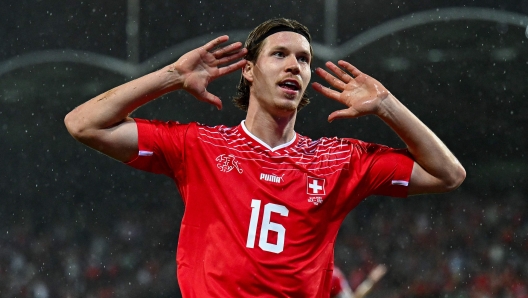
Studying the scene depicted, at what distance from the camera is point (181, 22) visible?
6.17 metres

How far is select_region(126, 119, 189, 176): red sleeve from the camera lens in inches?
88.8

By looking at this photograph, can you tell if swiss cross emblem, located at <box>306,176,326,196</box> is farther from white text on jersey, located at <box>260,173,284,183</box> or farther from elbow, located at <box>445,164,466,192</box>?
elbow, located at <box>445,164,466,192</box>

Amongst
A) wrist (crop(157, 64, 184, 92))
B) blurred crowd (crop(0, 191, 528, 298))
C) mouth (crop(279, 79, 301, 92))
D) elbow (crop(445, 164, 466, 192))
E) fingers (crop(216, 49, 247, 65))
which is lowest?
blurred crowd (crop(0, 191, 528, 298))

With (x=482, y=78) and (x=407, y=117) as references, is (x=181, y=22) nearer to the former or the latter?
(x=482, y=78)

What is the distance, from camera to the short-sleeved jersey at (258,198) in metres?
2.18

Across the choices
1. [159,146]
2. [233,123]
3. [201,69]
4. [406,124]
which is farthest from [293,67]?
[233,123]

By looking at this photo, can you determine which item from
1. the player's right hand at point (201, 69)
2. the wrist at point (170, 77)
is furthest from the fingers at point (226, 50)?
the wrist at point (170, 77)

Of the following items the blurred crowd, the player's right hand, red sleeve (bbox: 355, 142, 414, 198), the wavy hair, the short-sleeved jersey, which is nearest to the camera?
the short-sleeved jersey

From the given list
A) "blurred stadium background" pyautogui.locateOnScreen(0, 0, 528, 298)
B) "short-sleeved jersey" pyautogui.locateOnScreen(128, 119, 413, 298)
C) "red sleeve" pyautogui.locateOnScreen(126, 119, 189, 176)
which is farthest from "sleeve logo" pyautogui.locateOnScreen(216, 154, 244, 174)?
"blurred stadium background" pyautogui.locateOnScreen(0, 0, 528, 298)

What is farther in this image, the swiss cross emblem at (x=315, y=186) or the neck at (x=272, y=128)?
the neck at (x=272, y=128)

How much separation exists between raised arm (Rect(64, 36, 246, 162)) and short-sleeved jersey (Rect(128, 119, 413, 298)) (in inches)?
2.5

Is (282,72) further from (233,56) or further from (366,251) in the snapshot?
(366,251)

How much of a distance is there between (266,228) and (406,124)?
578 millimetres

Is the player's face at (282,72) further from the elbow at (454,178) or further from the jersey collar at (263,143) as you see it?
the elbow at (454,178)
